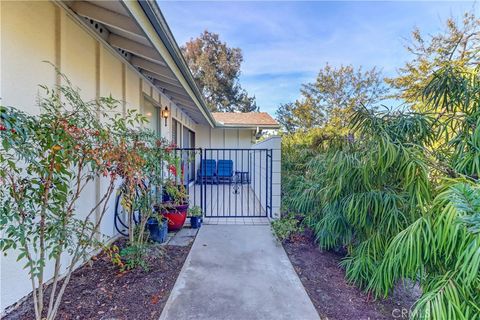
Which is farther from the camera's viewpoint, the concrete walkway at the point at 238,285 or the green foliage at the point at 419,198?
the concrete walkway at the point at 238,285

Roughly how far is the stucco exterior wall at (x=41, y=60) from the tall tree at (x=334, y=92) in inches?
512

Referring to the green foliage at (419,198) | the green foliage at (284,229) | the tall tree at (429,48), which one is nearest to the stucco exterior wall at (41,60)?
the green foliage at (284,229)

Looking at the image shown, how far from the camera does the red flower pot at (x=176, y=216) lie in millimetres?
4184

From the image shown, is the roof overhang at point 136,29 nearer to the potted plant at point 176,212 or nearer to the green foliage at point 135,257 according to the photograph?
the potted plant at point 176,212

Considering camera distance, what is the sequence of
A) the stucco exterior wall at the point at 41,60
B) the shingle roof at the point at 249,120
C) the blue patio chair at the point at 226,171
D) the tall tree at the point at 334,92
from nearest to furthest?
1. the stucco exterior wall at the point at 41,60
2. the blue patio chair at the point at 226,171
3. the shingle roof at the point at 249,120
4. the tall tree at the point at 334,92

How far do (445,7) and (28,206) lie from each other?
12.3 meters

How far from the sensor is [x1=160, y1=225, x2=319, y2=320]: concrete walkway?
7.25ft

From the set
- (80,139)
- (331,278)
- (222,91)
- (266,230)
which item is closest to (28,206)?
(80,139)

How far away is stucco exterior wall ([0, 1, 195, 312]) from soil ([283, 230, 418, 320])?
263 centimetres

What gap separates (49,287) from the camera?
7.85ft

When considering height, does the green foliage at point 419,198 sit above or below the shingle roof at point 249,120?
below

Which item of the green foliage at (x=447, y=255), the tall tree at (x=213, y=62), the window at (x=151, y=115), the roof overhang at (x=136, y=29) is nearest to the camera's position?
the green foliage at (x=447, y=255)

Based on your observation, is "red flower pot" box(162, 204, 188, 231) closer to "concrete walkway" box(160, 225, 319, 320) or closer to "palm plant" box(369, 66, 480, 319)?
"concrete walkway" box(160, 225, 319, 320)

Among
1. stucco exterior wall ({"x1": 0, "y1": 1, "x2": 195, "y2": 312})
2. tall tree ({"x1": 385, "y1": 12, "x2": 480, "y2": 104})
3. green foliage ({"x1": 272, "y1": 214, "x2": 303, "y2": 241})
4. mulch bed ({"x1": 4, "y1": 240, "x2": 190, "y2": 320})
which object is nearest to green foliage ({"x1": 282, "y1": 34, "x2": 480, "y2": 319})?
green foliage ({"x1": 272, "y1": 214, "x2": 303, "y2": 241})
